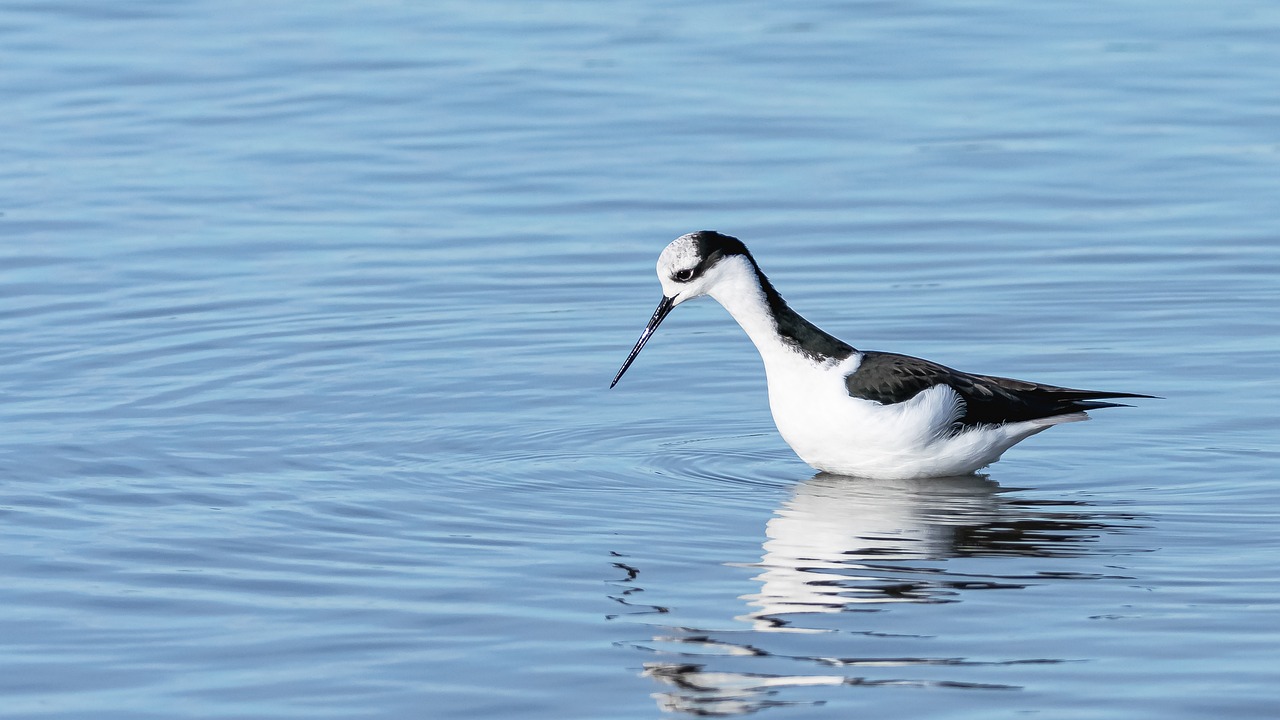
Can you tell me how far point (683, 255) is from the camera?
36.8 ft

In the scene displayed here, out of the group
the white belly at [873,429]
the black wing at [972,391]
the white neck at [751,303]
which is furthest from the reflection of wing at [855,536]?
the white neck at [751,303]

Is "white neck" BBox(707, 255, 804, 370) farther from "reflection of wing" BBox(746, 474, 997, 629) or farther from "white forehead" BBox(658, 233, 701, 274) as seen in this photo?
"reflection of wing" BBox(746, 474, 997, 629)

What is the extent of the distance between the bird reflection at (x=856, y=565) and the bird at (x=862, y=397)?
0.21 metres

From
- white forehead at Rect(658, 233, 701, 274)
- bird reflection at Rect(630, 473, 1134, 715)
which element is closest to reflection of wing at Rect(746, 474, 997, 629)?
bird reflection at Rect(630, 473, 1134, 715)

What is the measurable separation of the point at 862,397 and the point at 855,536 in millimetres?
1120

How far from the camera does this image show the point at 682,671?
26.3 ft

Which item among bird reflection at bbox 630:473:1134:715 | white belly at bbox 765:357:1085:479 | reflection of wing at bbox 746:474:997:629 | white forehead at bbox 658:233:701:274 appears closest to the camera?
bird reflection at bbox 630:473:1134:715

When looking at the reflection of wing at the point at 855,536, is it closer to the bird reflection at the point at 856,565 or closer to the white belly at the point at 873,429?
the bird reflection at the point at 856,565

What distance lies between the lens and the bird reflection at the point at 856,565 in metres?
7.88

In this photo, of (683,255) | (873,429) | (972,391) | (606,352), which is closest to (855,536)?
(873,429)

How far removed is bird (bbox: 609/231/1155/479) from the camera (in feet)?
35.7

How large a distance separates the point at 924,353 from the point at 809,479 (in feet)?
8.46

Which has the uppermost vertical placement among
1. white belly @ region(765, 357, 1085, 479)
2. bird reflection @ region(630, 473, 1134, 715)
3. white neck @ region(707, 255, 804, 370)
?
white neck @ region(707, 255, 804, 370)

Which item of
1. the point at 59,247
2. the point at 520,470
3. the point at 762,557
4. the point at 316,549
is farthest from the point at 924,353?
the point at 59,247
